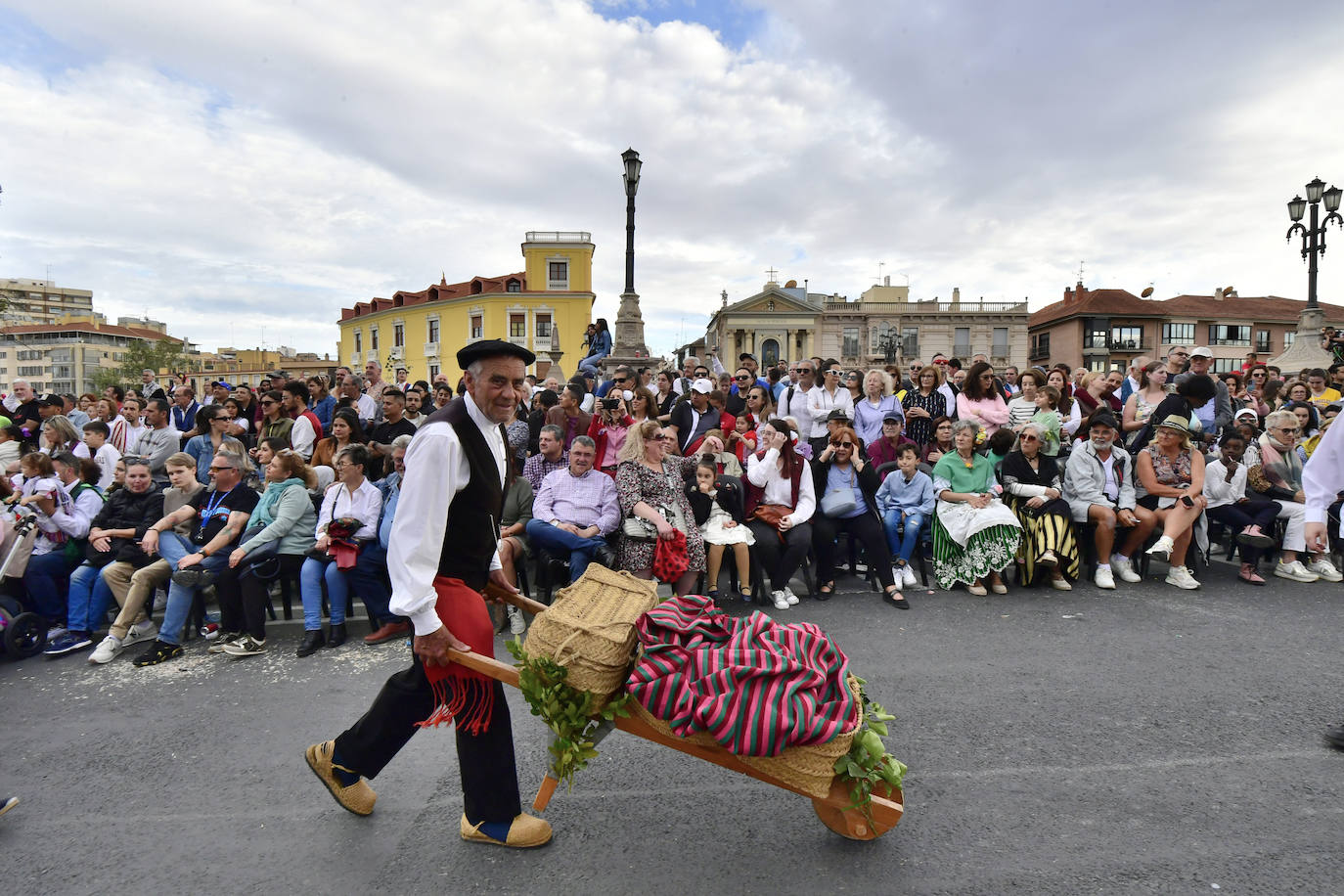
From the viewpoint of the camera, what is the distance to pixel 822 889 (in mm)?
2594

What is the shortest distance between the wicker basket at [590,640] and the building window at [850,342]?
57778 mm

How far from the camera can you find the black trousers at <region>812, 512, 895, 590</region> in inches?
251

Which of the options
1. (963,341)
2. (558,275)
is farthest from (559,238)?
(963,341)

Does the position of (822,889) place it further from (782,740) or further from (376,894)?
(376,894)

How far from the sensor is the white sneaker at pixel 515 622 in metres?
5.63

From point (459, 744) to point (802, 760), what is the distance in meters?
1.38

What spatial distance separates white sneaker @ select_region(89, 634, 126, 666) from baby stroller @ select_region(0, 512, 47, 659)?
480 millimetres

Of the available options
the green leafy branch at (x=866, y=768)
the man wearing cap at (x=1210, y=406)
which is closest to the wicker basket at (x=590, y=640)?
the green leafy branch at (x=866, y=768)

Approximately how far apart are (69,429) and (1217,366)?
63.8 metres

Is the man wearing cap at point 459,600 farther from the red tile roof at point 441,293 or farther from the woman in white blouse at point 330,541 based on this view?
the red tile roof at point 441,293

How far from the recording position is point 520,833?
2.88 meters

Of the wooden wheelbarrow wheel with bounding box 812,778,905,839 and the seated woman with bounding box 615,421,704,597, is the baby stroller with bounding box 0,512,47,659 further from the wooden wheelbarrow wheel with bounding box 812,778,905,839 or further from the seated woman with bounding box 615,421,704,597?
the wooden wheelbarrow wheel with bounding box 812,778,905,839

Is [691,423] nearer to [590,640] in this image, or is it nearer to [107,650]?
[107,650]

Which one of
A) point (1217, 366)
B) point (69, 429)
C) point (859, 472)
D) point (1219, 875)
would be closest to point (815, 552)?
point (859, 472)
